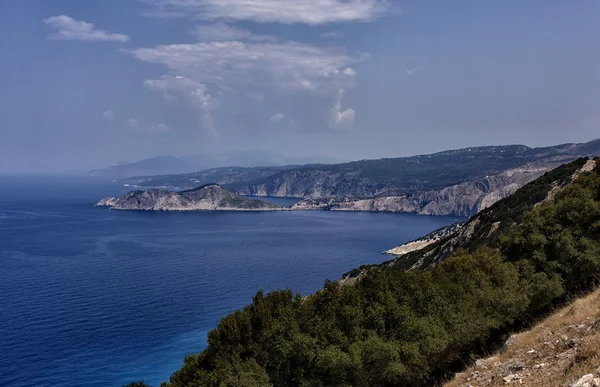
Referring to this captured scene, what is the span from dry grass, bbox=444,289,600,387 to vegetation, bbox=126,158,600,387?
7.78m

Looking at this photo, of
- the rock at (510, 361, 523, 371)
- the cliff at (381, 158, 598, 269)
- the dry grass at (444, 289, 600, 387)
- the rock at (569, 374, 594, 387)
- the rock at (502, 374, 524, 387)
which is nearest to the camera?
the rock at (569, 374, 594, 387)

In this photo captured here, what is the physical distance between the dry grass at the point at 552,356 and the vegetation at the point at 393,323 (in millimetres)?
7781

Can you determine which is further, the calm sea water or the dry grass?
the calm sea water

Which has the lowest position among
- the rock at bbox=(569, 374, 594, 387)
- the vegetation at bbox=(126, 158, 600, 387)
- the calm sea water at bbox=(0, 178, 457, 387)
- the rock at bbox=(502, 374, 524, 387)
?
the calm sea water at bbox=(0, 178, 457, 387)

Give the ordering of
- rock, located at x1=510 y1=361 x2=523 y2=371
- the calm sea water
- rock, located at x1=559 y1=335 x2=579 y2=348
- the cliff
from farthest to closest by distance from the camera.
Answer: the calm sea water → the cliff → rock, located at x1=510 y1=361 x2=523 y2=371 → rock, located at x1=559 y1=335 x2=579 y2=348

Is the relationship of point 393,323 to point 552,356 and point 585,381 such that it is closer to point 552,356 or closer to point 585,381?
point 552,356

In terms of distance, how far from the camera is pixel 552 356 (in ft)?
A: 50.0

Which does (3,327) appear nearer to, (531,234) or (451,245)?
(451,245)

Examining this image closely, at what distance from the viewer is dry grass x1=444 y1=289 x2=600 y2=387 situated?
12.4 metres

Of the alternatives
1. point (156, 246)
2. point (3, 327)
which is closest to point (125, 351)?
point (3, 327)

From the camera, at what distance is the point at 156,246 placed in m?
187

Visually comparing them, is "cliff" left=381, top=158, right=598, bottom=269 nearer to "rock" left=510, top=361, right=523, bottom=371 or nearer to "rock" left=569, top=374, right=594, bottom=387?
"rock" left=510, top=361, right=523, bottom=371

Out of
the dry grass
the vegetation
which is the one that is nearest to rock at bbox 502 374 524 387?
the dry grass

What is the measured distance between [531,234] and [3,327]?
312 ft
